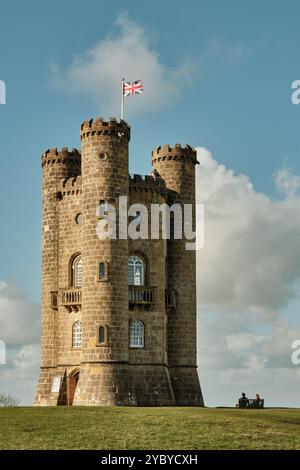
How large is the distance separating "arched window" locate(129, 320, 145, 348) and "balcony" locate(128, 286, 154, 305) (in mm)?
1340

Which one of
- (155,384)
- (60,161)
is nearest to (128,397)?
(155,384)

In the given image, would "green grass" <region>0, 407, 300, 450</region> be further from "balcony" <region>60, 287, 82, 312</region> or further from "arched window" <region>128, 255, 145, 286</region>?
"arched window" <region>128, 255, 145, 286</region>

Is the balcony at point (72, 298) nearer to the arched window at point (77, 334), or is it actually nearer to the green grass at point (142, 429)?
the arched window at point (77, 334)

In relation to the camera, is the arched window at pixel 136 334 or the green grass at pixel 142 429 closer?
the green grass at pixel 142 429

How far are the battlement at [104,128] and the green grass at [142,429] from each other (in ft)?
62.1

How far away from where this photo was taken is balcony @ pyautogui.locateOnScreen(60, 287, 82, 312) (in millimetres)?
63094

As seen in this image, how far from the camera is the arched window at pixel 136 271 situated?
6342cm

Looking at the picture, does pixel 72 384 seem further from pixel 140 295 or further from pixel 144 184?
pixel 144 184

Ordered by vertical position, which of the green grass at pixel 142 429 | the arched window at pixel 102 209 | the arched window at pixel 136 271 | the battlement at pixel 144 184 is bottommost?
the green grass at pixel 142 429

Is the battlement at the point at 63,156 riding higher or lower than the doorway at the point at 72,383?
higher

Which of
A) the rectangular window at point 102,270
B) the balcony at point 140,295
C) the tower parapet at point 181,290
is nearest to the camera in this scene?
the rectangular window at point 102,270

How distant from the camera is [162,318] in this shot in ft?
211

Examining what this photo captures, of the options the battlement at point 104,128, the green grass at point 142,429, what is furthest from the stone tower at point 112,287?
the green grass at point 142,429

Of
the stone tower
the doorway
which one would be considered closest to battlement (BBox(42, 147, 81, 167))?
the stone tower
